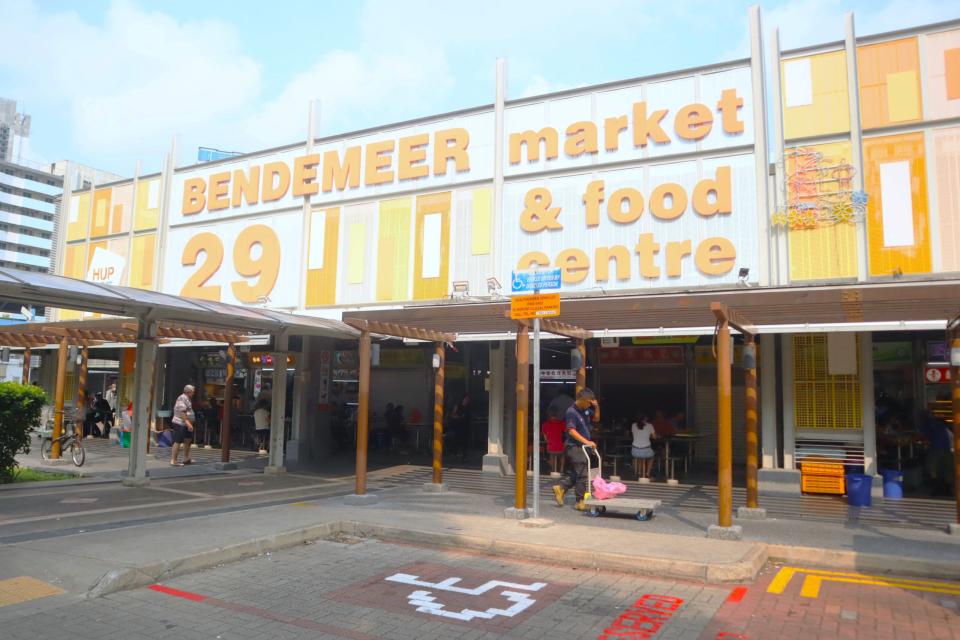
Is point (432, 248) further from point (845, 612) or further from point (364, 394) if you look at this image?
point (845, 612)

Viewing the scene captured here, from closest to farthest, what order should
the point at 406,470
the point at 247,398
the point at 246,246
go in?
1. the point at 406,470
2. the point at 246,246
3. the point at 247,398

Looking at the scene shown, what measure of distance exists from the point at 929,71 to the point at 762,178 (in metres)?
3.15

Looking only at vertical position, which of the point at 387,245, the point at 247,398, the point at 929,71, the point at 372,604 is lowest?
the point at 372,604

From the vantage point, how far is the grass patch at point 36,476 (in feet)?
41.1

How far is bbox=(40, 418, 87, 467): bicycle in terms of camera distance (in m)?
14.7

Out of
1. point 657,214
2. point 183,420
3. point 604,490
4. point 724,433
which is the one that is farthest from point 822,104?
point 183,420

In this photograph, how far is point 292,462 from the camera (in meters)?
16.7

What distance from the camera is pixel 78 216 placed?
23.0m

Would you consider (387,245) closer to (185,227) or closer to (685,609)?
(185,227)

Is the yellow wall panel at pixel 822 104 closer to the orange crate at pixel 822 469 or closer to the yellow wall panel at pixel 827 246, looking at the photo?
the yellow wall panel at pixel 827 246

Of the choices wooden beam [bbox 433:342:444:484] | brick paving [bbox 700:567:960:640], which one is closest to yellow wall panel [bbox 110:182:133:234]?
wooden beam [bbox 433:342:444:484]

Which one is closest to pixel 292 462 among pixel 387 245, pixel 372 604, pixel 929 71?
pixel 387 245

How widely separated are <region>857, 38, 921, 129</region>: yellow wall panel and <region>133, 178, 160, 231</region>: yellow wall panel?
18.3 m

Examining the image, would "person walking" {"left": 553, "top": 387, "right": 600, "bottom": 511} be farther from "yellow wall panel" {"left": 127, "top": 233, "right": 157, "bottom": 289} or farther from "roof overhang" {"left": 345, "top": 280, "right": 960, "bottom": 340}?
"yellow wall panel" {"left": 127, "top": 233, "right": 157, "bottom": 289}
